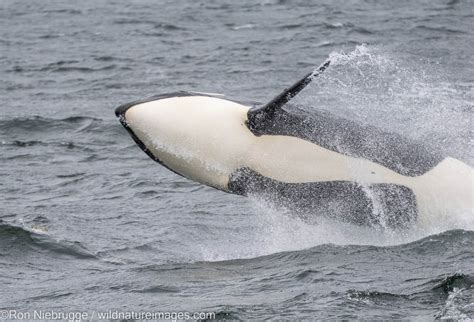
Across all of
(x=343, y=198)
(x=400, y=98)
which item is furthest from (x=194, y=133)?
(x=400, y=98)

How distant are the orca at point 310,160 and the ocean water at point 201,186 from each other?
24 centimetres

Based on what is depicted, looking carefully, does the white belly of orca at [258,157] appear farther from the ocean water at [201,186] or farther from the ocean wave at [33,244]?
the ocean wave at [33,244]

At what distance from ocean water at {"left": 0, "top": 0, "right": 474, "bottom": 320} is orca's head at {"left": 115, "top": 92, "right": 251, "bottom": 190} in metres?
0.72

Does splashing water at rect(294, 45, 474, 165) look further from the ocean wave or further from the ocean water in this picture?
the ocean wave

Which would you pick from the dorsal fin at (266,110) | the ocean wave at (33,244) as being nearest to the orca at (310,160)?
the dorsal fin at (266,110)

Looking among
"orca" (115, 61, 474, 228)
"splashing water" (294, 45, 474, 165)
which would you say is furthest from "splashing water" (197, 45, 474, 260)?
"orca" (115, 61, 474, 228)

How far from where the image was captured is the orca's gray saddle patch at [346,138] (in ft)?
37.3

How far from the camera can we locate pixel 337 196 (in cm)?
1148

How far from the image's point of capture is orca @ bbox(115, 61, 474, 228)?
11.4 meters

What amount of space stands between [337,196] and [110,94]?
10.4 meters

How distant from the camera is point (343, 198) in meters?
11.5

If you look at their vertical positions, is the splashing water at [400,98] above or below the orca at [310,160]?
below

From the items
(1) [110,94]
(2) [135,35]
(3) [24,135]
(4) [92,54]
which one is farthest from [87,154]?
(2) [135,35]

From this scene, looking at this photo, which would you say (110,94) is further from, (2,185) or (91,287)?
(91,287)
